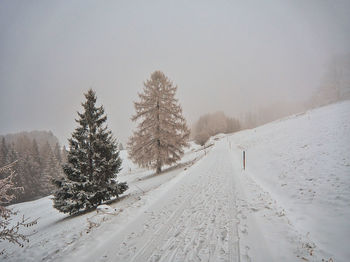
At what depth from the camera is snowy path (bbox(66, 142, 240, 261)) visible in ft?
10.7

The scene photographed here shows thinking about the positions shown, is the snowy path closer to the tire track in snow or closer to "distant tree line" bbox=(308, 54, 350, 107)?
the tire track in snow

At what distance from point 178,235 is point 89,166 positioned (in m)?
8.57

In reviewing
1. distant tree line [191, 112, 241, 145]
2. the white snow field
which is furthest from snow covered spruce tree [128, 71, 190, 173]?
distant tree line [191, 112, 241, 145]

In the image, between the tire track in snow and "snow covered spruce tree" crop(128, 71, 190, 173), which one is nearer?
the tire track in snow

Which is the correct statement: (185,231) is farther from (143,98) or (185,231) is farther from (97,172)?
(143,98)

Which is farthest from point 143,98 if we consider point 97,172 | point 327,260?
point 327,260

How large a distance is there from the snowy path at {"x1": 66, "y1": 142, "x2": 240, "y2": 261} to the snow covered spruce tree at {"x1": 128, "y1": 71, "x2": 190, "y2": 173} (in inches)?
378

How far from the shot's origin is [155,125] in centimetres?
1551

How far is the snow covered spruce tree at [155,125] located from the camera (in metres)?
15.6

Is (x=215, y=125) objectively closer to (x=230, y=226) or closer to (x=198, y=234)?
(x=230, y=226)

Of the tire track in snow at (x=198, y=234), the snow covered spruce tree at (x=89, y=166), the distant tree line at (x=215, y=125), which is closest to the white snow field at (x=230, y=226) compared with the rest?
the tire track in snow at (x=198, y=234)

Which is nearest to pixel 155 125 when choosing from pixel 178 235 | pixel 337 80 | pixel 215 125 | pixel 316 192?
pixel 178 235

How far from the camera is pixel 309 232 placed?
3822 mm

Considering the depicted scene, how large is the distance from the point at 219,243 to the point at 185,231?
99cm
